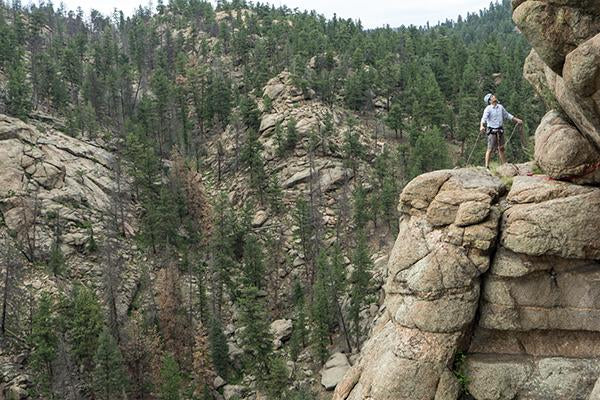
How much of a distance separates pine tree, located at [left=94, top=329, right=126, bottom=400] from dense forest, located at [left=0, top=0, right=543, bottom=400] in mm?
134

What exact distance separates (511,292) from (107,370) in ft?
140

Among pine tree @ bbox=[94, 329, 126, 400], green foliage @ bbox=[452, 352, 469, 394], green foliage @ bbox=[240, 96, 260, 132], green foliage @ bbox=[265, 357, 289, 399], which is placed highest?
green foliage @ bbox=[240, 96, 260, 132]

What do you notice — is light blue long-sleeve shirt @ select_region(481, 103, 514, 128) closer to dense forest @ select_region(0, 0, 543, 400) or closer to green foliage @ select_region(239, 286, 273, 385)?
dense forest @ select_region(0, 0, 543, 400)

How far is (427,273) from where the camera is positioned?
1467cm

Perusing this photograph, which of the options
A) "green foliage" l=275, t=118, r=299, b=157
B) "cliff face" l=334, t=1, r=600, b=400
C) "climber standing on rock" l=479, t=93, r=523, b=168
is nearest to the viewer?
"cliff face" l=334, t=1, r=600, b=400

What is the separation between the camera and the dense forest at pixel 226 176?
5350 cm

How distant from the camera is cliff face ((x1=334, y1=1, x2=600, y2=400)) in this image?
13.8 m

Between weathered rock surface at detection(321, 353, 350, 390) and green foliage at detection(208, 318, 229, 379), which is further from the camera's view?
green foliage at detection(208, 318, 229, 379)

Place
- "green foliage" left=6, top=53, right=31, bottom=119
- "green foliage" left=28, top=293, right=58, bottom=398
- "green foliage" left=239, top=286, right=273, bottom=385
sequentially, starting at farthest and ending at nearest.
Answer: "green foliage" left=6, top=53, right=31, bottom=119 → "green foliage" left=239, top=286, right=273, bottom=385 → "green foliage" left=28, top=293, right=58, bottom=398

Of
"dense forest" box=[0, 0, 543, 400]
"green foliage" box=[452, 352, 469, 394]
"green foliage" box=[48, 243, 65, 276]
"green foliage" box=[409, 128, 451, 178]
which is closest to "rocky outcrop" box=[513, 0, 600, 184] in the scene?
"green foliage" box=[452, 352, 469, 394]

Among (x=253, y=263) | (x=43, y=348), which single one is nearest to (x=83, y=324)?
(x=43, y=348)

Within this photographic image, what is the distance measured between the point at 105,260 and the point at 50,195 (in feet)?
51.9

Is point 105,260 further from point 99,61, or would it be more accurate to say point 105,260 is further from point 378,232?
point 99,61

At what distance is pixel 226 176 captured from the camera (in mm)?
89938
